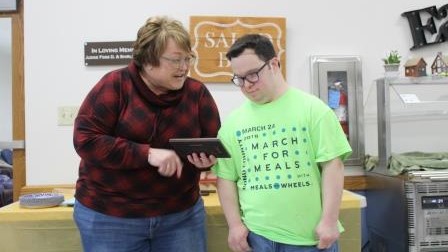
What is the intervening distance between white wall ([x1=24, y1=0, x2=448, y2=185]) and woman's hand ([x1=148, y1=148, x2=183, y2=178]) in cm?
109

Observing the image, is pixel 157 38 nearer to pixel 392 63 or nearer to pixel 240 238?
pixel 240 238

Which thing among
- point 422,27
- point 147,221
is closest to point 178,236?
point 147,221

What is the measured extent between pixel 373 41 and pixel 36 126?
184 centimetres

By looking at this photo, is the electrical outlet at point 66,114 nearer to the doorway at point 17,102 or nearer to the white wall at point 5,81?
the doorway at point 17,102

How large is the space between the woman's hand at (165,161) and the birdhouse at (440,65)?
5.40 ft

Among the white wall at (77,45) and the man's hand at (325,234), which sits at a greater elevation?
the white wall at (77,45)

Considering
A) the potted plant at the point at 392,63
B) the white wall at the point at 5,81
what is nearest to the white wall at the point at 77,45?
the white wall at the point at 5,81

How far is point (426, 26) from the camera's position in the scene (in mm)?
2289

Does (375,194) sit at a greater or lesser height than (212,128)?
lesser

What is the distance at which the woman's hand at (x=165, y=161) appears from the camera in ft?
3.72

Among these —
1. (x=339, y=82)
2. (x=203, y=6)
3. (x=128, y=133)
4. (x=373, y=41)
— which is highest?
(x=203, y=6)

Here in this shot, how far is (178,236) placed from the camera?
128 centimetres

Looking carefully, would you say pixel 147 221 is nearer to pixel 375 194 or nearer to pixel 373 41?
pixel 375 194

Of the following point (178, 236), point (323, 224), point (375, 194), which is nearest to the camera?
point (323, 224)
